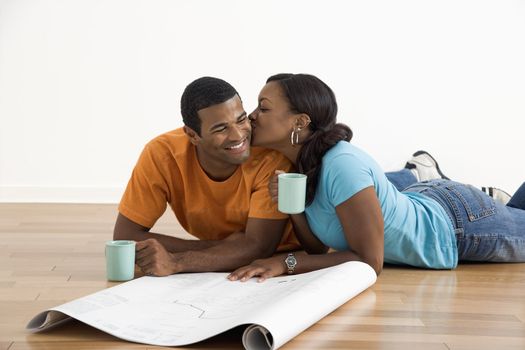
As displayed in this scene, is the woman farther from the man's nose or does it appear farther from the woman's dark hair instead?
the man's nose

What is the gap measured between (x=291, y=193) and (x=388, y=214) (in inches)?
19.1

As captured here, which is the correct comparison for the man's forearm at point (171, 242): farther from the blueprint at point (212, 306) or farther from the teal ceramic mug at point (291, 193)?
the teal ceramic mug at point (291, 193)

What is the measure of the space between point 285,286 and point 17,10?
11.2 ft

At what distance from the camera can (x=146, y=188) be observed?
302cm

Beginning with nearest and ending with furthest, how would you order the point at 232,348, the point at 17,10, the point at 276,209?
the point at 232,348 < the point at 276,209 < the point at 17,10

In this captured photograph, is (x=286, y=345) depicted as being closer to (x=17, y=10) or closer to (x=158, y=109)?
(x=158, y=109)

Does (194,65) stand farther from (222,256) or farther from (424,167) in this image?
(222,256)

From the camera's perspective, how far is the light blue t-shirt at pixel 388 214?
2.74 metres

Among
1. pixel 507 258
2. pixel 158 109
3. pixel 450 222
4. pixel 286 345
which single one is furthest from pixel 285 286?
pixel 158 109

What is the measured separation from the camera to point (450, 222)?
3078mm

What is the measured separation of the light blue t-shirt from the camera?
2.74 metres

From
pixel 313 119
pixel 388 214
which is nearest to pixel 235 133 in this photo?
pixel 313 119

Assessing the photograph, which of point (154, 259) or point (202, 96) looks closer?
point (154, 259)

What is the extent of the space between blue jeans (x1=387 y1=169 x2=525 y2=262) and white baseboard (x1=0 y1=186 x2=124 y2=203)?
2.61 metres
